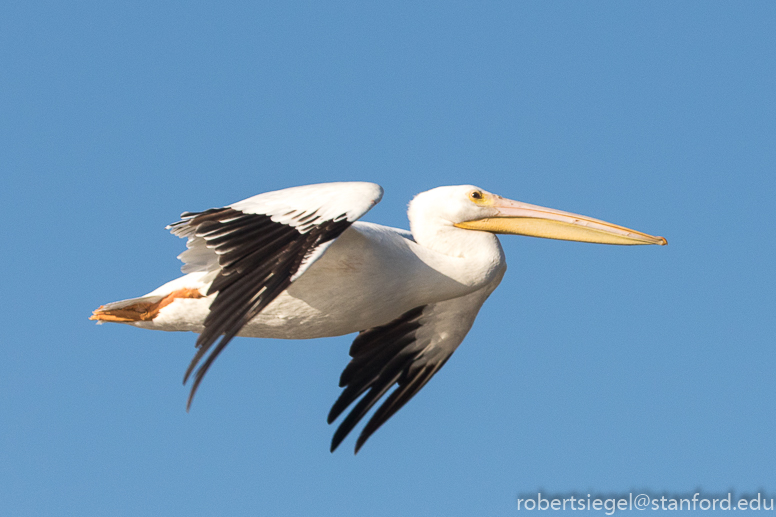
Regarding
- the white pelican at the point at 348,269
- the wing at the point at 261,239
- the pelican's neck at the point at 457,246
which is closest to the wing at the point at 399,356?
the white pelican at the point at 348,269

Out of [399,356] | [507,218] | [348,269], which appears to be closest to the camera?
[348,269]

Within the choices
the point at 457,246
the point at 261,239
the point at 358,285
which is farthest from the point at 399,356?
the point at 261,239

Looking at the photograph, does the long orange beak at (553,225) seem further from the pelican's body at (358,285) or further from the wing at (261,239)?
the wing at (261,239)

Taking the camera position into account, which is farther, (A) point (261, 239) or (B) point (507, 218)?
(B) point (507, 218)

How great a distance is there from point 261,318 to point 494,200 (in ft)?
7.85

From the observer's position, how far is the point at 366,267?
8.43 metres

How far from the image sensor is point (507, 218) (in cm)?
916

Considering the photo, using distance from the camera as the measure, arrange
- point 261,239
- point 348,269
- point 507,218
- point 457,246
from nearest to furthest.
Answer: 1. point 261,239
2. point 348,269
3. point 457,246
4. point 507,218

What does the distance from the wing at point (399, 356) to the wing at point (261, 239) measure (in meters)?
2.37

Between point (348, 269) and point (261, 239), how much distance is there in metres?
1.16

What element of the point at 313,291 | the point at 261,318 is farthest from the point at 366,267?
the point at 261,318

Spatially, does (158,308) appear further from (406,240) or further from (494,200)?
(494,200)

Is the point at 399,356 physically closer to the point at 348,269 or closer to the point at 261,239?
the point at 348,269

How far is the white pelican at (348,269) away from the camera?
289 inches
